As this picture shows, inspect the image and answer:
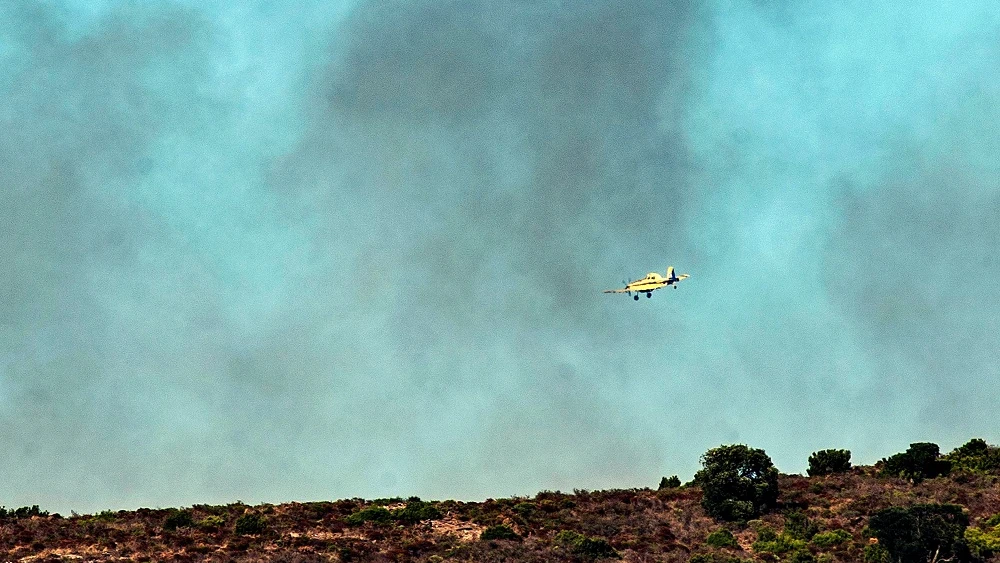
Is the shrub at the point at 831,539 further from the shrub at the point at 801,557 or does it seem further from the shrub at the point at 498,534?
the shrub at the point at 498,534

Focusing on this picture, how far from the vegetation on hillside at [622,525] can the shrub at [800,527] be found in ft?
0.39

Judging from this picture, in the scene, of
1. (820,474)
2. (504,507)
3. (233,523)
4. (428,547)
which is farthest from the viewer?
(820,474)

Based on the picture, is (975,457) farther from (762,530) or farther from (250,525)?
(250,525)

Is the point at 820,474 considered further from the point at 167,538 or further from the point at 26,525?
the point at 26,525

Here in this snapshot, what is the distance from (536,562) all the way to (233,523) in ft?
62.2

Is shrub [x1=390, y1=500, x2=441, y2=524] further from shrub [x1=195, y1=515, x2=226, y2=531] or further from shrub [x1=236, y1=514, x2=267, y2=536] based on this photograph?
shrub [x1=195, y1=515, x2=226, y2=531]

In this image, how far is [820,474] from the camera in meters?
80.1

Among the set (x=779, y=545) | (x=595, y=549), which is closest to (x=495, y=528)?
(x=595, y=549)

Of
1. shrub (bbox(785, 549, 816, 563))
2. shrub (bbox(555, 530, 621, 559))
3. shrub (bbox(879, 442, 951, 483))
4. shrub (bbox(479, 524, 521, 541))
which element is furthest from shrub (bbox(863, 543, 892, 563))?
shrub (bbox(479, 524, 521, 541))

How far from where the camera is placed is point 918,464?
7550 centimetres

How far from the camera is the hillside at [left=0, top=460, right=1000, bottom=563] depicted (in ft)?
200

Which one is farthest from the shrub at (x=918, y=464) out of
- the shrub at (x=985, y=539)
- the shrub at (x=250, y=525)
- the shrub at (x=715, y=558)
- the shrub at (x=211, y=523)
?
the shrub at (x=211, y=523)

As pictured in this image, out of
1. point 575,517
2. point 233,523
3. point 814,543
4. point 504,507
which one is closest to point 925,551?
point 814,543

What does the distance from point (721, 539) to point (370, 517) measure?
2103 cm
